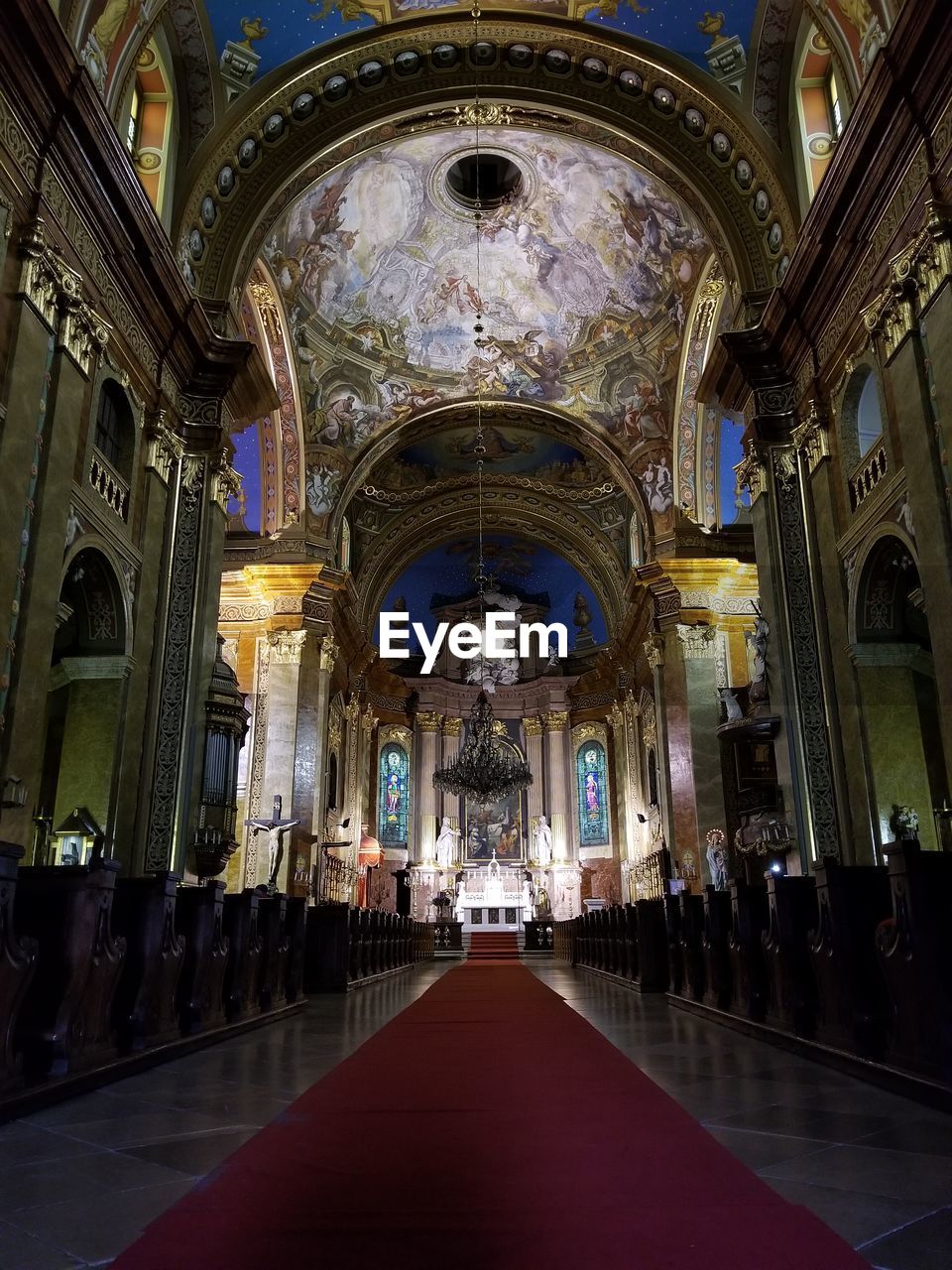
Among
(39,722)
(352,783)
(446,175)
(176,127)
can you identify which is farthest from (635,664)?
(39,722)

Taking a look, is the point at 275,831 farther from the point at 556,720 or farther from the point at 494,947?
the point at 556,720

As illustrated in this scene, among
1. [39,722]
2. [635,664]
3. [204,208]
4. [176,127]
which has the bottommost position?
[39,722]

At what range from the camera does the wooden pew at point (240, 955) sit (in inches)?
247

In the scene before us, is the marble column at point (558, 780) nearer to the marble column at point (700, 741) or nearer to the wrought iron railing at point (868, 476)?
the marble column at point (700, 741)

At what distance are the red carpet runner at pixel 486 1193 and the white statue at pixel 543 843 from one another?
21900mm

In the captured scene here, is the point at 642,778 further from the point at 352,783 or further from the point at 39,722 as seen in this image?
the point at 39,722

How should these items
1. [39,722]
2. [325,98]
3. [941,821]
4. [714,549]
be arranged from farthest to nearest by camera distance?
[714,549], [325,98], [941,821], [39,722]

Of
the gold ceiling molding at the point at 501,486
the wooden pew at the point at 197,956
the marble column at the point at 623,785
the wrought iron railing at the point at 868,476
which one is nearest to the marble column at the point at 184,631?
the wooden pew at the point at 197,956

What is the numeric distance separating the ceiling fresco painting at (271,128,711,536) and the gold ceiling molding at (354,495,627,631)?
4.38 meters

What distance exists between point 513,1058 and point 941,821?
5797mm

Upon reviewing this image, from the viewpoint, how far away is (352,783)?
22.0 metres

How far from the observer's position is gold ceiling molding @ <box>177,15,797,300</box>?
1160cm

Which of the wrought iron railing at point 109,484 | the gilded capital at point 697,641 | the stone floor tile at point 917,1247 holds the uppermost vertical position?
the gilded capital at point 697,641

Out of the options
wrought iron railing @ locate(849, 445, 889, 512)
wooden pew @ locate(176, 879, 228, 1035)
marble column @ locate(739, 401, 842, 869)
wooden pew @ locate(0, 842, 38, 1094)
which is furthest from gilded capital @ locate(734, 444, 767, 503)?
wooden pew @ locate(0, 842, 38, 1094)
